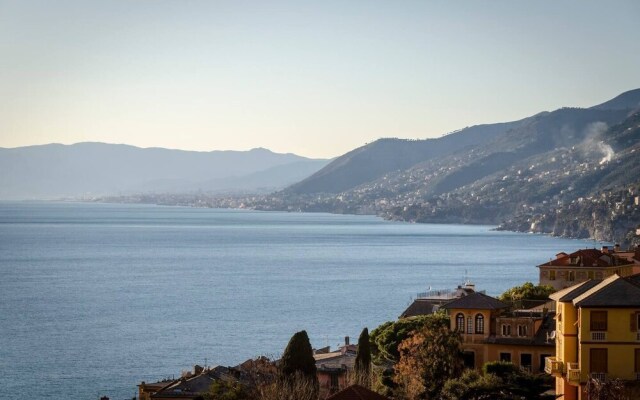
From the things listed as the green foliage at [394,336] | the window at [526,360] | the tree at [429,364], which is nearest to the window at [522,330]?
the window at [526,360]

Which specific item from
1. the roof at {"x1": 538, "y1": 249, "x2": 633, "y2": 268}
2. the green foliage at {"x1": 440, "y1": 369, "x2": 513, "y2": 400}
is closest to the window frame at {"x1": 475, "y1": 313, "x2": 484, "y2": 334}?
the green foliage at {"x1": 440, "y1": 369, "x2": 513, "y2": 400}

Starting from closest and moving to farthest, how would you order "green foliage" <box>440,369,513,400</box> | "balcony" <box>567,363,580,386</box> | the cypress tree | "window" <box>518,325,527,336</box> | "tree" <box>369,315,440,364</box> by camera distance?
"balcony" <box>567,363,580,386</box> < "green foliage" <box>440,369,513,400</box> < the cypress tree < "window" <box>518,325,527,336</box> < "tree" <box>369,315,440,364</box>

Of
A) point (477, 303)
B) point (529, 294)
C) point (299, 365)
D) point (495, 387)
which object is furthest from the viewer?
point (529, 294)

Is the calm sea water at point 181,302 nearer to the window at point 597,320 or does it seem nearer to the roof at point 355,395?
the roof at point 355,395

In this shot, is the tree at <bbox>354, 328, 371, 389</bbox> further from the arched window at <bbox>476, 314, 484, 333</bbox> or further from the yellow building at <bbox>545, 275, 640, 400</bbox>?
the yellow building at <bbox>545, 275, 640, 400</bbox>

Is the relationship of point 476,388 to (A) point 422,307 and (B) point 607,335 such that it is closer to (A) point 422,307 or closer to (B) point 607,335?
(B) point 607,335

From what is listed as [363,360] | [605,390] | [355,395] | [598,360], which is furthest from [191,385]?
[605,390]
